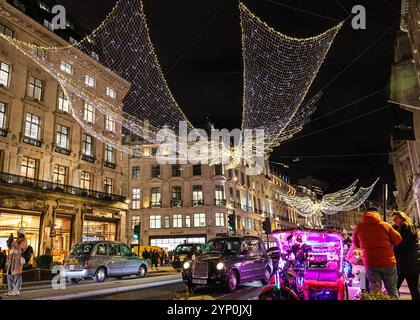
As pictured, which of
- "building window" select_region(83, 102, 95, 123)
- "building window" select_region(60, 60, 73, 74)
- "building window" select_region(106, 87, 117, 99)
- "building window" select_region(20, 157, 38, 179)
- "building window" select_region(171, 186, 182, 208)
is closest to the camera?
"building window" select_region(20, 157, 38, 179)

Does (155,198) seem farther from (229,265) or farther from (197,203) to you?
(229,265)

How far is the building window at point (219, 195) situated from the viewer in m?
49.8

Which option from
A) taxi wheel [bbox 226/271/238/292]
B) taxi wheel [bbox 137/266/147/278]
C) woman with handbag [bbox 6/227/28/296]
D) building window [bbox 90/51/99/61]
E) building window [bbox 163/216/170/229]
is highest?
building window [bbox 90/51/99/61]

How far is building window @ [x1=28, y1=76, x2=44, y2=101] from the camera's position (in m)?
27.1

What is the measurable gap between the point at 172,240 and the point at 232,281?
40.1 meters

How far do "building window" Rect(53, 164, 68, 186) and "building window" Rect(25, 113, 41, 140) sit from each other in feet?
9.99

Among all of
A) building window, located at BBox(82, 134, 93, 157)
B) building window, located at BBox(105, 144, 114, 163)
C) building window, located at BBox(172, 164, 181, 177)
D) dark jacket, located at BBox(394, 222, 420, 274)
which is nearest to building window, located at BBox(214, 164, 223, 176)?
building window, located at BBox(172, 164, 181, 177)

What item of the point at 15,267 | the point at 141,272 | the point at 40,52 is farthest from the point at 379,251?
the point at 40,52

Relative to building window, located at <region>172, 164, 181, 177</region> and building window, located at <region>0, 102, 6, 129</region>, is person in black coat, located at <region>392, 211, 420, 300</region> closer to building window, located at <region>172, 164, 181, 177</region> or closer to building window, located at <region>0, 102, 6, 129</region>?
building window, located at <region>0, 102, 6, 129</region>

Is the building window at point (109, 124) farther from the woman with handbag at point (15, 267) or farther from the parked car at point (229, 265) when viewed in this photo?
the parked car at point (229, 265)

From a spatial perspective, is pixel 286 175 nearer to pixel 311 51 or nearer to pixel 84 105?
pixel 84 105

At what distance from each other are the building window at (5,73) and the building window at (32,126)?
279cm
